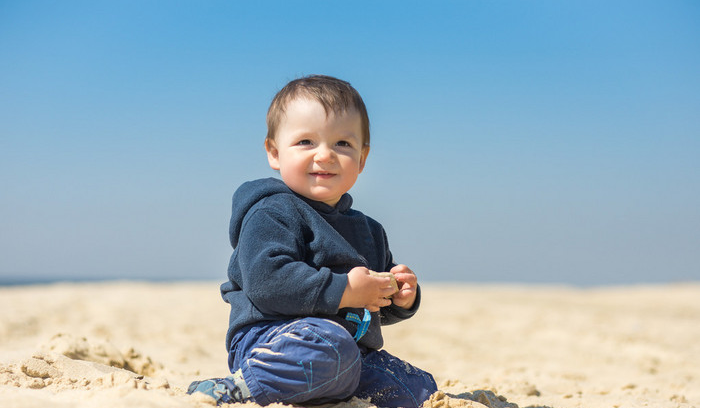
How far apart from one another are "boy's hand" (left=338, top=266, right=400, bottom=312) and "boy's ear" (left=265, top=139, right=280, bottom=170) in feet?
1.89

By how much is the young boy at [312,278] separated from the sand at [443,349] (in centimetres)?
15

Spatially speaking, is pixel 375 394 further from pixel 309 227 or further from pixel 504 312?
pixel 504 312

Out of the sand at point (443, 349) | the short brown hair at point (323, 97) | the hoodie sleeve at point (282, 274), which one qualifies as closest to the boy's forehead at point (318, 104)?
the short brown hair at point (323, 97)

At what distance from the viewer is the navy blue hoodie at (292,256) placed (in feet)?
7.09

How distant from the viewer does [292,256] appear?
223 centimetres

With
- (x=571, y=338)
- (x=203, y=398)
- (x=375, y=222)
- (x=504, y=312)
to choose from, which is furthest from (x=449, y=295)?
(x=203, y=398)

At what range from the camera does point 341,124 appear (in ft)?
7.89

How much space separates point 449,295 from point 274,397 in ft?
31.9

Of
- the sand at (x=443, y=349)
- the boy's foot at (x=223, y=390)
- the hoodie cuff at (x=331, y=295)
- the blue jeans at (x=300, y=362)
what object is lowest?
the sand at (x=443, y=349)

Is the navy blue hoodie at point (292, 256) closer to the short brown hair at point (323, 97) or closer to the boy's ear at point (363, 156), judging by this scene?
the boy's ear at point (363, 156)

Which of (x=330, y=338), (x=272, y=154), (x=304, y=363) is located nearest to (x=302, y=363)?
(x=304, y=363)

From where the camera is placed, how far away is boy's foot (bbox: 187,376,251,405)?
7.11 feet

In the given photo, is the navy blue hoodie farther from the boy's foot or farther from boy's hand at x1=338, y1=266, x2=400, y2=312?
the boy's foot

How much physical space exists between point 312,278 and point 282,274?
107mm
